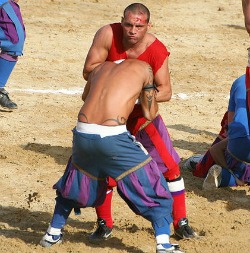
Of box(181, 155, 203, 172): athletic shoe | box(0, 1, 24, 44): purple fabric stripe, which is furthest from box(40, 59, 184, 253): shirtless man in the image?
box(0, 1, 24, 44): purple fabric stripe

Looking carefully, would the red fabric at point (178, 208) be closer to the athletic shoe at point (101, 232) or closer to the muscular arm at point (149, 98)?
the athletic shoe at point (101, 232)

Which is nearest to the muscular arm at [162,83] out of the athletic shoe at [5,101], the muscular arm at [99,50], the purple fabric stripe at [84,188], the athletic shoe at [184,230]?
the muscular arm at [99,50]

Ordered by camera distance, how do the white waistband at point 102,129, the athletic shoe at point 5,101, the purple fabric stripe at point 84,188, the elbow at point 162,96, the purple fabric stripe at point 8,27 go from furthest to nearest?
the athletic shoe at point 5,101
the purple fabric stripe at point 8,27
the elbow at point 162,96
the purple fabric stripe at point 84,188
the white waistband at point 102,129

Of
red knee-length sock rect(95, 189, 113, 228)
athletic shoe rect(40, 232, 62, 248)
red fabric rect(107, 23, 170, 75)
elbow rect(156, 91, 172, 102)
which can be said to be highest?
red fabric rect(107, 23, 170, 75)

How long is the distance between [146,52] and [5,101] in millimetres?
4114

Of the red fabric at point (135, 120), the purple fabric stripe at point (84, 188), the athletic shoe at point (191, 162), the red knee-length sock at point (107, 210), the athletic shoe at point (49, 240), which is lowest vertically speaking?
the athletic shoe at point (191, 162)

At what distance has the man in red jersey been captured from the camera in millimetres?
7145

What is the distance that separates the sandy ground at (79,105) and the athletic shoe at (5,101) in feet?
0.27

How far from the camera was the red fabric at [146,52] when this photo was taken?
23.5ft

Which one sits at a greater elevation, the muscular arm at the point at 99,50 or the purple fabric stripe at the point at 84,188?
the muscular arm at the point at 99,50

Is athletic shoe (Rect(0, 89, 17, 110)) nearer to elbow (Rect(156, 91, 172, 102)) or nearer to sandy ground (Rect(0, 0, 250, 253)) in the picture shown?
sandy ground (Rect(0, 0, 250, 253))

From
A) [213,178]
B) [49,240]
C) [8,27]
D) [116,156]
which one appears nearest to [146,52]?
[116,156]

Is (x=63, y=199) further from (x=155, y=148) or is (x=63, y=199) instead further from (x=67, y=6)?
(x=67, y=6)

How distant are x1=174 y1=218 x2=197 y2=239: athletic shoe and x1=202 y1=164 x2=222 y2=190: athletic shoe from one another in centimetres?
125
